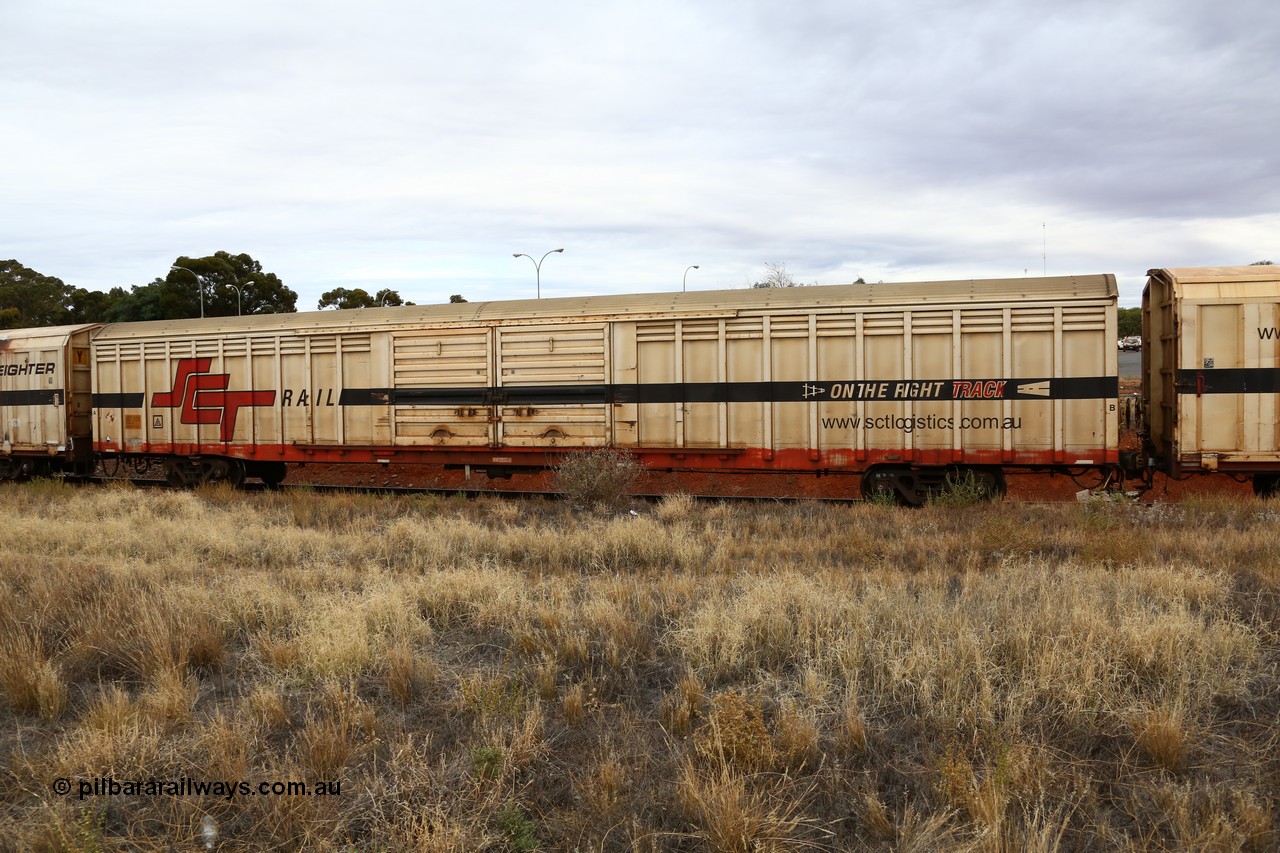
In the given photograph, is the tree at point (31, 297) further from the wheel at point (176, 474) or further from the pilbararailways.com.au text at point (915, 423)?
the pilbararailways.com.au text at point (915, 423)

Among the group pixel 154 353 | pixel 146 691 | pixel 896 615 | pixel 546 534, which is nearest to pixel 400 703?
pixel 146 691

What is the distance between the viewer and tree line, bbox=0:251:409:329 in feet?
163

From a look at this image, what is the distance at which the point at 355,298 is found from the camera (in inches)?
2544

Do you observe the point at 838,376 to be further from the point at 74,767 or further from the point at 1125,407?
the point at 74,767

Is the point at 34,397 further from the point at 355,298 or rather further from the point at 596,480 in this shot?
the point at 355,298

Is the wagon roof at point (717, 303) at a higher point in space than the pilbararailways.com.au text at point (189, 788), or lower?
higher

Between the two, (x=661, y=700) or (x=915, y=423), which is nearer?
(x=661, y=700)

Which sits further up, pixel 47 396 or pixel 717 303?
pixel 717 303

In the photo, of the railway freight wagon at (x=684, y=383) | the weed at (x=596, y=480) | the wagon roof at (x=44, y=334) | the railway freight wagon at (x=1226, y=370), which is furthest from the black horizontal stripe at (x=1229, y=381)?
the wagon roof at (x=44, y=334)

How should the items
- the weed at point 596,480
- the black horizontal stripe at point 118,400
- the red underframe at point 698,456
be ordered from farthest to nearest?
the black horizontal stripe at point 118,400 → the weed at point 596,480 → the red underframe at point 698,456

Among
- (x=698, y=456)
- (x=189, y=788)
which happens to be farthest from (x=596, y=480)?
(x=189, y=788)

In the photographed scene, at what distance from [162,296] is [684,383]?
46076mm

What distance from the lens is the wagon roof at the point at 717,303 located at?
1214 cm

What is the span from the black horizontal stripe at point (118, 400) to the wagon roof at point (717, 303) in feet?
6.51
